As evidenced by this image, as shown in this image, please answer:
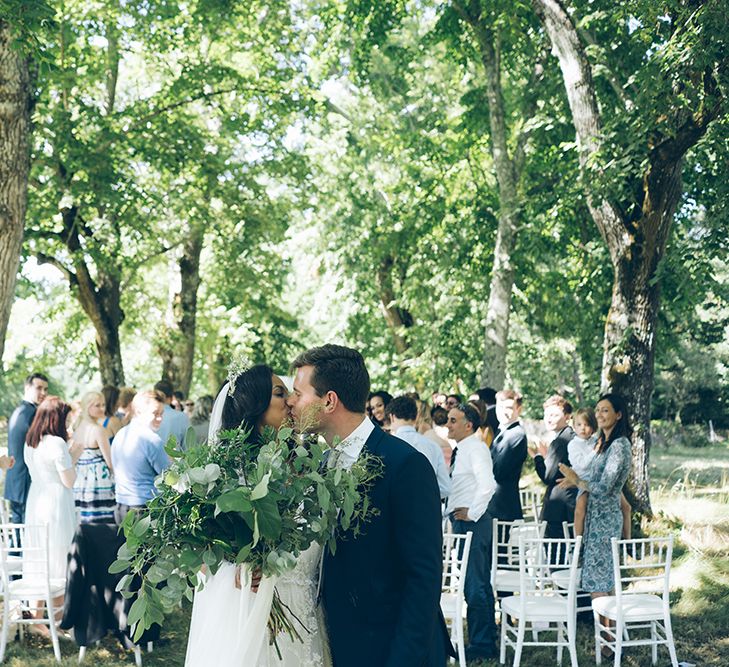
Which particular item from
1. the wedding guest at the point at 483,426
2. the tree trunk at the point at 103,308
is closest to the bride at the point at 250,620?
the wedding guest at the point at 483,426

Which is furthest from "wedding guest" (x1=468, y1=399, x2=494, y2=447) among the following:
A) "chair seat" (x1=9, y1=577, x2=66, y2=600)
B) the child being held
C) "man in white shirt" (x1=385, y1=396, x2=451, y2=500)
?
"chair seat" (x1=9, y1=577, x2=66, y2=600)

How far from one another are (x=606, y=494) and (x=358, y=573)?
5479 millimetres

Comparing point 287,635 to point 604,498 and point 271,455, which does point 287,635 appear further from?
point 604,498

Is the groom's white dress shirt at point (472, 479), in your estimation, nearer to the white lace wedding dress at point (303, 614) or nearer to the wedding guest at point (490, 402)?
the wedding guest at point (490, 402)

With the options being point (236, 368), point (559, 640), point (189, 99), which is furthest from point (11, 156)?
point (189, 99)

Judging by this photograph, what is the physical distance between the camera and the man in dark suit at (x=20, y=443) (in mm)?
10023

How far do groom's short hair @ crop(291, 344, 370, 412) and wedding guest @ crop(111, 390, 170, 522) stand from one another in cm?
516

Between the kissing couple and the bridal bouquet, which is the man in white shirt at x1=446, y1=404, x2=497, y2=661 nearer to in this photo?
the kissing couple

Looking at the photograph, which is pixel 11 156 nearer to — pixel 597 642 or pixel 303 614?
pixel 303 614

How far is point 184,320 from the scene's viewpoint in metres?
22.5

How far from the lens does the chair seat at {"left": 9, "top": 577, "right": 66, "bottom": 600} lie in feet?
27.5

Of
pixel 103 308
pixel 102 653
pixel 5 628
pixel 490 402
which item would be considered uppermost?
pixel 103 308

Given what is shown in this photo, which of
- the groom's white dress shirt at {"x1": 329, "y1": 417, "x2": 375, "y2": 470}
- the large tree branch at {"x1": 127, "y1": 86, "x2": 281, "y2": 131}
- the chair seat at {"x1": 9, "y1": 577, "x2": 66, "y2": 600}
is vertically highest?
the large tree branch at {"x1": 127, "y1": 86, "x2": 281, "y2": 131}

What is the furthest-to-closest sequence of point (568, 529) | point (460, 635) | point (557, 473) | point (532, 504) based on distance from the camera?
point (532, 504), point (568, 529), point (557, 473), point (460, 635)
